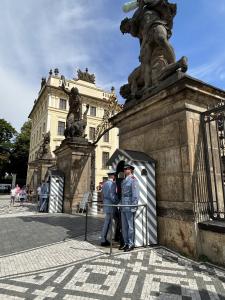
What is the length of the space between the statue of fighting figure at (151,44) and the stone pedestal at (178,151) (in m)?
0.90

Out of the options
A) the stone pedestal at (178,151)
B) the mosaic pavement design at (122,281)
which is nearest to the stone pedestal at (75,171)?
the stone pedestal at (178,151)

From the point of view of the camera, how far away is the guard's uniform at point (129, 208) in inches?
198

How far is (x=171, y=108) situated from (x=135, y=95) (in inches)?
67.2

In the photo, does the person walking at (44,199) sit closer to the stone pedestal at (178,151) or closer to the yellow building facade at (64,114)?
the stone pedestal at (178,151)

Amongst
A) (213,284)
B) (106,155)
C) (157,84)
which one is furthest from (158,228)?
(106,155)

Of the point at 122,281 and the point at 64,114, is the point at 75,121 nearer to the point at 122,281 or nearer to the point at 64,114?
the point at 122,281

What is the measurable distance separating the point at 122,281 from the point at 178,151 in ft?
9.29

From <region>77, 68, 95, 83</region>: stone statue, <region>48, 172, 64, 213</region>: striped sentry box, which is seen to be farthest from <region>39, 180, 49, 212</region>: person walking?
<region>77, 68, 95, 83</region>: stone statue

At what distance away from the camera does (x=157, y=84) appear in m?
6.18

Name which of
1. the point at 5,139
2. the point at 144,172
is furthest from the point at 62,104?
the point at 144,172

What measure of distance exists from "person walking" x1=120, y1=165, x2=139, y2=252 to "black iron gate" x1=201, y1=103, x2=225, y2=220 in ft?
4.90

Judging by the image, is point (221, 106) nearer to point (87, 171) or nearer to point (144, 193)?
point (144, 193)

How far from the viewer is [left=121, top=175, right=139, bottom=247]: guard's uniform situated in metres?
5.04

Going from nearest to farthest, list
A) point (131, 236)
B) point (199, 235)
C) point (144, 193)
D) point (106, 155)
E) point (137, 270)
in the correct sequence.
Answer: point (137, 270) < point (199, 235) < point (131, 236) < point (144, 193) < point (106, 155)
